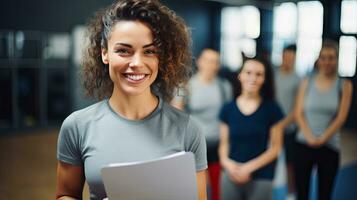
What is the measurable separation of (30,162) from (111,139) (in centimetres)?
438

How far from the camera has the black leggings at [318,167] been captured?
9.59 ft

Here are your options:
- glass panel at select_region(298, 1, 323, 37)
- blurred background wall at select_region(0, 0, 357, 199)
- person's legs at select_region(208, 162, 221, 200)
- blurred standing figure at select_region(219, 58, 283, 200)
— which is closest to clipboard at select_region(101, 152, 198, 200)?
blurred standing figure at select_region(219, 58, 283, 200)

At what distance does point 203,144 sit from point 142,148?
0.18m

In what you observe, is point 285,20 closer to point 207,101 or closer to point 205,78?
point 205,78

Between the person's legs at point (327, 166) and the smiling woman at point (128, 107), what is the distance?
1990mm

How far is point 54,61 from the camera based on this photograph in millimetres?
6949

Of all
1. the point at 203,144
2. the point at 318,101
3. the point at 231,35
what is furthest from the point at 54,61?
the point at 203,144

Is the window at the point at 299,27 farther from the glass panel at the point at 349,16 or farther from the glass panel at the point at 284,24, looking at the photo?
the glass panel at the point at 349,16

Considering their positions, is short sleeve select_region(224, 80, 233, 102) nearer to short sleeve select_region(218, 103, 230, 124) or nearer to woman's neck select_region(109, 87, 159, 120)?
short sleeve select_region(218, 103, 230, 124)

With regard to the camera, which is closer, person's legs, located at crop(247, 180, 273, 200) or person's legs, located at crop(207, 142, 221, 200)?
person's legs, located at crop(247, 180, 273, 200)

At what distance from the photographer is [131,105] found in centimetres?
110

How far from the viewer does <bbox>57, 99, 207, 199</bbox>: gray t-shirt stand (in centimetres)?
107

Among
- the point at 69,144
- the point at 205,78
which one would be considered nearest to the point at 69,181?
the point at 69,144

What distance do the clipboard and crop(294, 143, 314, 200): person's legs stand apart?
2.12 meters
